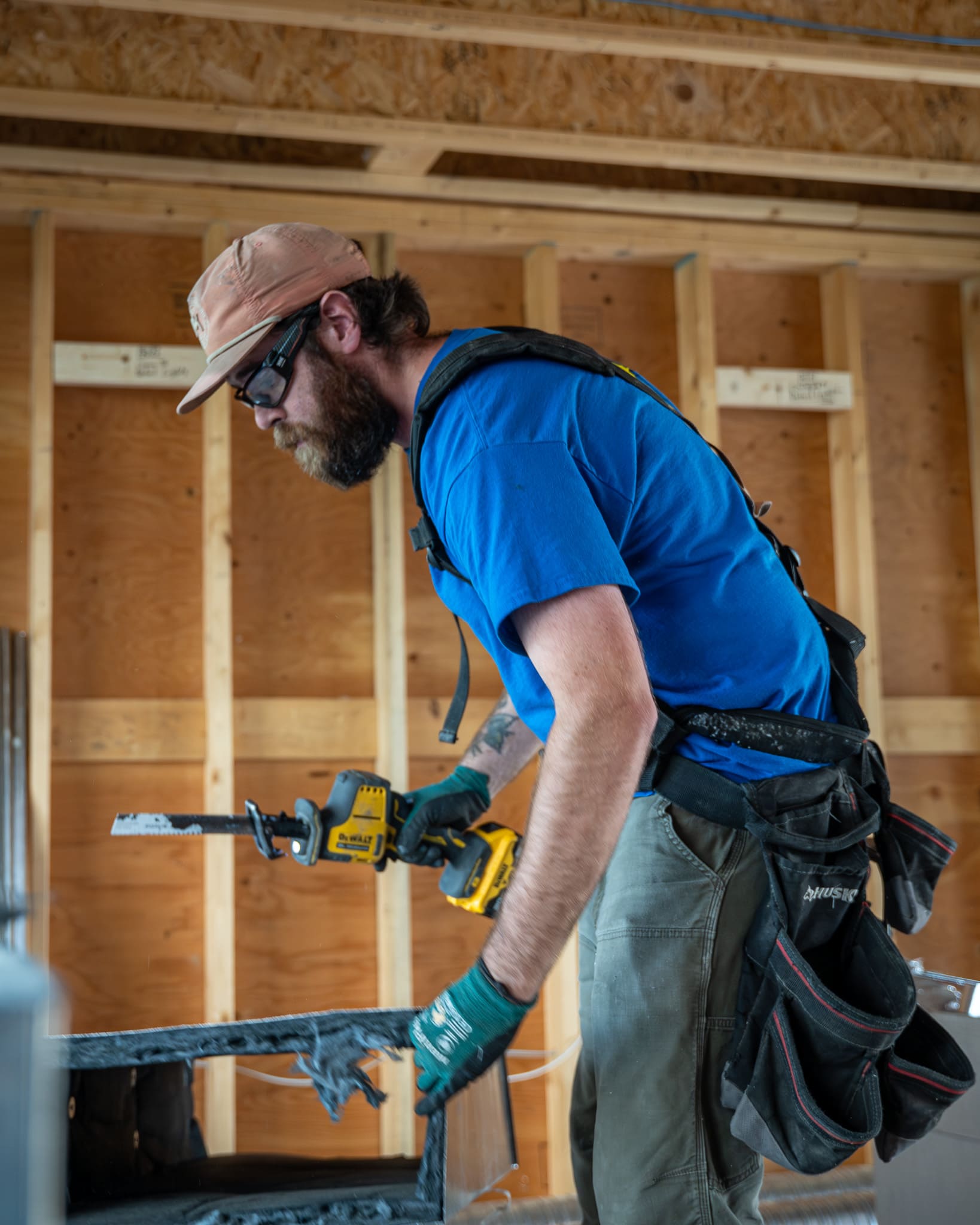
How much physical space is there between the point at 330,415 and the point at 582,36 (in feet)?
5.29

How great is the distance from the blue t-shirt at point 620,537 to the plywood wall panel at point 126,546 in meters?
1.97

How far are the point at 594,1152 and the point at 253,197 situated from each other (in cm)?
272

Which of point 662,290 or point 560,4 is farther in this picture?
point 662,290

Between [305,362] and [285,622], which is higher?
[305,362]

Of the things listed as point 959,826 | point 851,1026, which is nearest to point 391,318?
point 851,1026

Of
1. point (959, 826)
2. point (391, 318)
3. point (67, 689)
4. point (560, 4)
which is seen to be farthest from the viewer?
point (959, 826)

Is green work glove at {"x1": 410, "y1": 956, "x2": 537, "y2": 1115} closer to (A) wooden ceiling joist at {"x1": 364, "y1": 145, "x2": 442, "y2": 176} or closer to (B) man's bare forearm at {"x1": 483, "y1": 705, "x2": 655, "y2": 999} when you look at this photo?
(B) man's bare forearm at {"x1": 483, "y1": 705, "x2": 655, "y2": 999}

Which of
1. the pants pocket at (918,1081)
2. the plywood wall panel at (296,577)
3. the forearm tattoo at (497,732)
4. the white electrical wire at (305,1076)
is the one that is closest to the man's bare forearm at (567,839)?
the pants pocket at (918,1081)

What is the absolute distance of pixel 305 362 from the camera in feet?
6.07

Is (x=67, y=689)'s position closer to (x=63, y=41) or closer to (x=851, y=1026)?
(x=63, y=41)

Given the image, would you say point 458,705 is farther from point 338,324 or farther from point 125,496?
point 125,496

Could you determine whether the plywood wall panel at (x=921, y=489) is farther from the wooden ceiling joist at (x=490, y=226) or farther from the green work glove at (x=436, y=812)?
the green work glove at (x=436, y=812)

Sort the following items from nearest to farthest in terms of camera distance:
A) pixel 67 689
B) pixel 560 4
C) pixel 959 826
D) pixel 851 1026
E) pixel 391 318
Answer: pixel 851 1026
pixel 391 318
pixel 560 4
pixel 67 689
pixel 959 826

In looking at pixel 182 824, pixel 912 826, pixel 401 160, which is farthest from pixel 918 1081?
pixel 401 160
